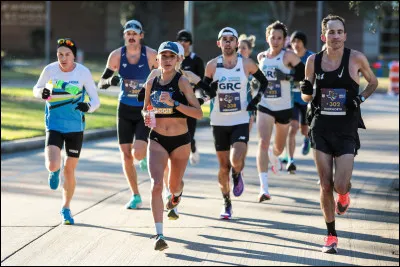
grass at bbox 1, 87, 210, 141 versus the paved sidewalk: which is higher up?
grass at bbox 1, 87, 210, 141

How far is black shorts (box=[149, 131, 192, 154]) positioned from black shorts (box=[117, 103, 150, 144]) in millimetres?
1785

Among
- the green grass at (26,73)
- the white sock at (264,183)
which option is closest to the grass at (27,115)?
the green grass at (26,73)

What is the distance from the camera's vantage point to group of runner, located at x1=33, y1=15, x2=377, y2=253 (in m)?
9.30

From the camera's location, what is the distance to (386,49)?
52.9 m

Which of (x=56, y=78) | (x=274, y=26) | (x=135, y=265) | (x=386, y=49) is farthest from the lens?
(x=386, y=49)

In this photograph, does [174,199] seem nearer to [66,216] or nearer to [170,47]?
[66,216]

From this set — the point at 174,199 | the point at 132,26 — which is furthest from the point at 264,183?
the point at 132,26

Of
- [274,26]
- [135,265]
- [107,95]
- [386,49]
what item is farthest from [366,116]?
[386,49]

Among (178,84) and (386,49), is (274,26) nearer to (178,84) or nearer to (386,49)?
(178,84)

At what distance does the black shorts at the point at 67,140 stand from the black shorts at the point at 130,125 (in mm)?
928

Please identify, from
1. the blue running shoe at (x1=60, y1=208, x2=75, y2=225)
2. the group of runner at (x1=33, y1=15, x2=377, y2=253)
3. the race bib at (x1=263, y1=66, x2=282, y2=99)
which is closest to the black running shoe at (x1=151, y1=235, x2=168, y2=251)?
the group of runner at (x1=33, y1=15, x2=377, y2=253)

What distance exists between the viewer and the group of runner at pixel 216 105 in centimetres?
930

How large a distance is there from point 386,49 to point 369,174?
38402 mm

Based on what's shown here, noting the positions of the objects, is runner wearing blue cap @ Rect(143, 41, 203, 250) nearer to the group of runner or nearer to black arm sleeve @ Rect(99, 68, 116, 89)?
the group of runner
